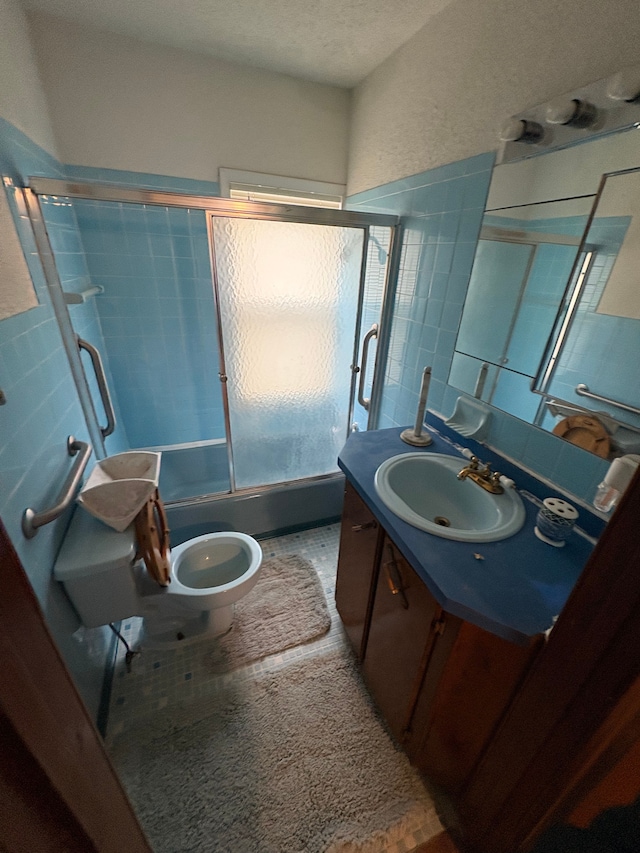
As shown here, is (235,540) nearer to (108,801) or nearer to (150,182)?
(108,801)

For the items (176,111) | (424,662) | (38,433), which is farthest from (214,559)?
(176,111)

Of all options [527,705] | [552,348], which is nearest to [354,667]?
[527,705]

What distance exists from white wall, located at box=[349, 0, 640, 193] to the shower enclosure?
0.39m

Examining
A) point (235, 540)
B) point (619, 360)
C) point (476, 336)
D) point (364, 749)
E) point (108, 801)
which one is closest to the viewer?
point (108, 801)

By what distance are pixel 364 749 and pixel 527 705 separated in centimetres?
81

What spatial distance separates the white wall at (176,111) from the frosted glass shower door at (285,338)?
807 mm

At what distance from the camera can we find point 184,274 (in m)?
2.27

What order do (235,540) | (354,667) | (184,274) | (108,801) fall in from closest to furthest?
(108,801), (354,667), (235,540), (184,274)

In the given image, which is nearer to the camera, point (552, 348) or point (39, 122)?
point (552, 348)

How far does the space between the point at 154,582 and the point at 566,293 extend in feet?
5.92

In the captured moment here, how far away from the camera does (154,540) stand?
1.32 metres

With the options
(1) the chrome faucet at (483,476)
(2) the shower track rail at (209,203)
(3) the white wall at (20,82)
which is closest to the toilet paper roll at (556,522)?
(1) the chrome faucet at (483,476)

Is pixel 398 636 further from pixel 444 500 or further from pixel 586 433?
pixel 586 433

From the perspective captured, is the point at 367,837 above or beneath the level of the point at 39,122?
beneath
